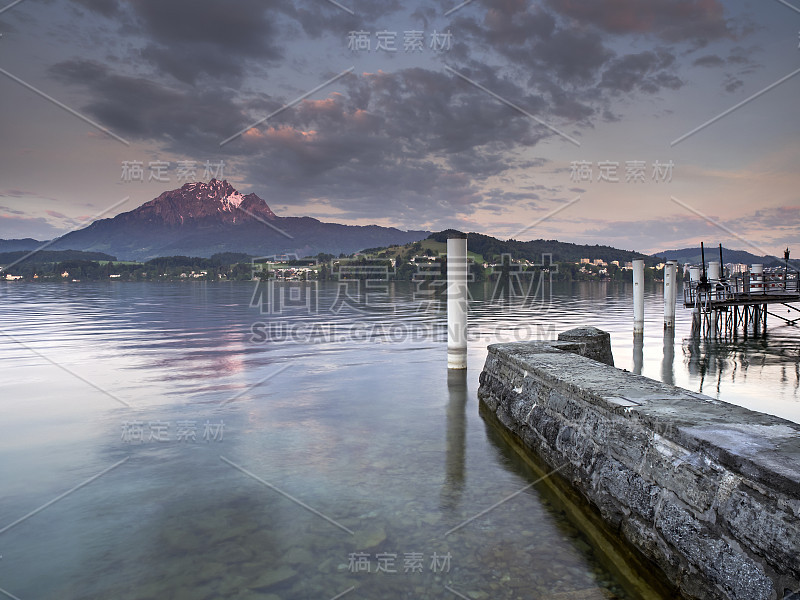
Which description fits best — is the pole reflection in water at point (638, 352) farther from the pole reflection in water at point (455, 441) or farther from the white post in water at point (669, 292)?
the pole reflection in water at point (455, 441)

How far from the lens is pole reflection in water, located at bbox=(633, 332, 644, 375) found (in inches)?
563

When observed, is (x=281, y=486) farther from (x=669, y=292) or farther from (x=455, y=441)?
(x=669, y=292)

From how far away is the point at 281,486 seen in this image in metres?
6.01

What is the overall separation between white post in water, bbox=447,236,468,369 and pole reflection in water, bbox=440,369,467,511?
0.77m

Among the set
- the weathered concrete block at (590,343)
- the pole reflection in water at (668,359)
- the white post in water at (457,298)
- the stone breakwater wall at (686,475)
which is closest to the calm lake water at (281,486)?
the pole reflection in water at (668,359)

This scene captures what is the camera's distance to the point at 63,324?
2575 centimetres

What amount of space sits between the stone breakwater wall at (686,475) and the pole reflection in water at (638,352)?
8468mm

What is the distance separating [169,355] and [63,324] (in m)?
13.7

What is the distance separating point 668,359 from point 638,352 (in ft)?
4.41

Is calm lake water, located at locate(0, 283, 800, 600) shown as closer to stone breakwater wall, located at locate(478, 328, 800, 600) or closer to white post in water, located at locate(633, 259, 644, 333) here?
stone breakwater wall, located at locate(478, 328, 800, 600)

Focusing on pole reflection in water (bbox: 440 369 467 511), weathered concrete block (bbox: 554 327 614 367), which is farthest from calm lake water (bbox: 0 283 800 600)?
weathered concrete block (bbox: 554 327 614 367)

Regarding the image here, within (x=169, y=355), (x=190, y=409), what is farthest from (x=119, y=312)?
(x=190, y=409)

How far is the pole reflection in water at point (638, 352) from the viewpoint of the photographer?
47.0 ft

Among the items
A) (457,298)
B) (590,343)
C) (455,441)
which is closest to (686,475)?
(455,441)
